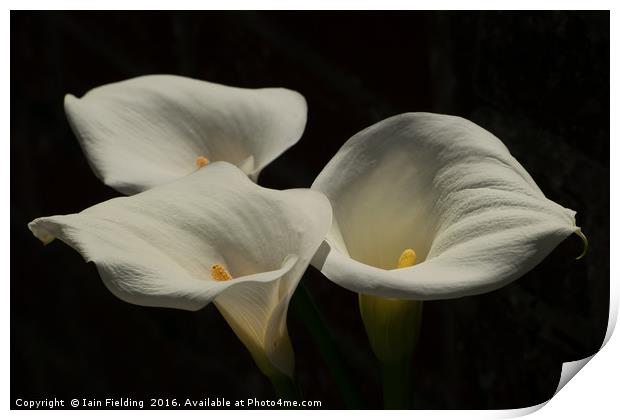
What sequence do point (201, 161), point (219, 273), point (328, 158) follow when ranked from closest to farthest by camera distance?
point (219, 273), point (201, 161), point (328, 158)

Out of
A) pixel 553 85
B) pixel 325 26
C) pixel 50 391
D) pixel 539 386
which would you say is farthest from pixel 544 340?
pixel 50 391

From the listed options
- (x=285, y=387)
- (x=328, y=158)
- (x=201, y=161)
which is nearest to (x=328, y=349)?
(x=285, y=387)

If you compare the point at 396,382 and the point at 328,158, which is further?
the point at 328,158

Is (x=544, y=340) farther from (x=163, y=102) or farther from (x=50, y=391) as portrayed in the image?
(x=50, y=391)

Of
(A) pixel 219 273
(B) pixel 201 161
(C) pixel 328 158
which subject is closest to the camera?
(A) pixel 219 273

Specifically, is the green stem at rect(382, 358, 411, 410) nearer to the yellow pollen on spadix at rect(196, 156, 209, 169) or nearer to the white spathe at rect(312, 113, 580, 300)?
the white spathe at rect(312, 113, 580, 300)

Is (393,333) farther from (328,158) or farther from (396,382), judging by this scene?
(328,158)
